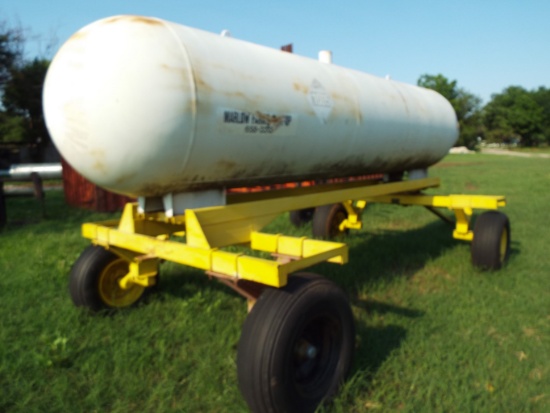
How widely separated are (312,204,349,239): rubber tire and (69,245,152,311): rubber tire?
355 centimetres

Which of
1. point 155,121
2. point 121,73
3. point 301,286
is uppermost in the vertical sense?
point 121,73

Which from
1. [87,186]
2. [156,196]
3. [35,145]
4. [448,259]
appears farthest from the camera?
[35,145]

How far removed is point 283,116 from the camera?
121 inches

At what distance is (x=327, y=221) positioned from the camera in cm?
652

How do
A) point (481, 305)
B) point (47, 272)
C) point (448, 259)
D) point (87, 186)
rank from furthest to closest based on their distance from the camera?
point (87, 186) → point (448, 259) → point (47, 272) → point (481, 305)

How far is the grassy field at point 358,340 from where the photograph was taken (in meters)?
2.62

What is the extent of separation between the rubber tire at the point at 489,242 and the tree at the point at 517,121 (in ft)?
300

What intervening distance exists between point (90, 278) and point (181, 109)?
6.32 ft

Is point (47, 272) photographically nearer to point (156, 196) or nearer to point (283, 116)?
point (156, 196)

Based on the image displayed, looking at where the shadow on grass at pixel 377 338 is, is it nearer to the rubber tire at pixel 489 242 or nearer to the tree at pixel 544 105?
the rubber tire at pixel 489 242

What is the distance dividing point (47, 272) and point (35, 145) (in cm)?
2723

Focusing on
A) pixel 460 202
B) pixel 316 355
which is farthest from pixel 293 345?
pixel 460 202

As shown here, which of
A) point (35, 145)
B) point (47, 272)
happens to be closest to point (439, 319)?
point (47, 272)

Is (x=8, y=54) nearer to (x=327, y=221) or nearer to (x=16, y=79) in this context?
(x=16, y=79)
